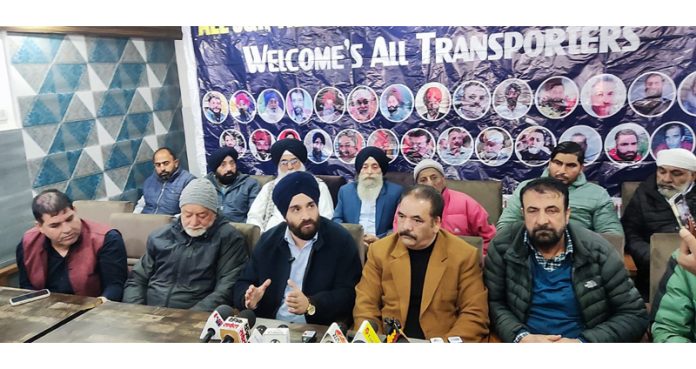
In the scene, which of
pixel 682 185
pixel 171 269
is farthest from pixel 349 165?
pixel 682 185

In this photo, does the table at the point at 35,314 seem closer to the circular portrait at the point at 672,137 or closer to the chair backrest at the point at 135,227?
the chair backrest at the point at 135,227

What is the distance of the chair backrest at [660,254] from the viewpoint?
1995 mm

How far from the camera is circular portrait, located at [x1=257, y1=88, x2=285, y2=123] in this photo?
4.32 metres

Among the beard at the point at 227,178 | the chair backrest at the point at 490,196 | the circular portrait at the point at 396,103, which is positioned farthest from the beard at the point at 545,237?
Answer: the beard at the point at 227,178

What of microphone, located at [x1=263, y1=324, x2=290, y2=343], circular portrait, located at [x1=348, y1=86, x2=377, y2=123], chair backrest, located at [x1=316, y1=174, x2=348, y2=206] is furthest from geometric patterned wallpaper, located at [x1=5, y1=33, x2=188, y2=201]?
microphone, located at [x1=263, y1=324, x2=290, y2=343]

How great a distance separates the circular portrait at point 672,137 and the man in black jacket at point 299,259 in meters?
2.37

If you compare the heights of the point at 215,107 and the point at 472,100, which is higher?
the point at 215,107

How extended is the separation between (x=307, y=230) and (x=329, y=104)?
A: 2.11m

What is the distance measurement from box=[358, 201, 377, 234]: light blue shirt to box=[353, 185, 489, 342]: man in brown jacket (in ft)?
4.86

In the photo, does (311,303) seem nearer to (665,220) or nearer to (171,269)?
(171,269)

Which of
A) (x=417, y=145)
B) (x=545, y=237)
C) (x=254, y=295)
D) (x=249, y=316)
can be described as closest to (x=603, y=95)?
(x=417, y=145)

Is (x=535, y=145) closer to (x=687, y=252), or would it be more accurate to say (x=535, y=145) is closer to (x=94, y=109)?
(x=687, y=252)

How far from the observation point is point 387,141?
13.2 feet

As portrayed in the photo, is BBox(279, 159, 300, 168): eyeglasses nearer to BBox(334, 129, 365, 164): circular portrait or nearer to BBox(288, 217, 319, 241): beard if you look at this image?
BBox(334, 129, 365, 164): circular portrait
